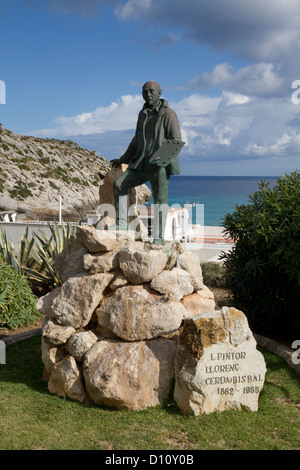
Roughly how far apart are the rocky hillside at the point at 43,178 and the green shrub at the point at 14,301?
97.6ft

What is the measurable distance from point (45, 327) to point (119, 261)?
1145mm

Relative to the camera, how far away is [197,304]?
17.5 ft

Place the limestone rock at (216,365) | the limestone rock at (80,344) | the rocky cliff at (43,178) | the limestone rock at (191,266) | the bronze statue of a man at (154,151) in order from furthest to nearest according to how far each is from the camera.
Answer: the rocky cliff at (43,178) < the bronze statue of a man at (154,151) < the limestone rock at (191,266) < the limestone rock at (80,344) < the limestone rock at (216,365)

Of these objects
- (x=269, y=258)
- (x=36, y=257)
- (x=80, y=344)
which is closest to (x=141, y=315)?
(x=80, y=344)

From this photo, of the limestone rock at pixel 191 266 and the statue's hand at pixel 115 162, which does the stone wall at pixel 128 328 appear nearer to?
the limestone rock at pixel 191 266

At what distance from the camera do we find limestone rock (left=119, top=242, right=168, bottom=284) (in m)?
4.83

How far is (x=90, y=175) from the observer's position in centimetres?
5541

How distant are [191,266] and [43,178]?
4379cm

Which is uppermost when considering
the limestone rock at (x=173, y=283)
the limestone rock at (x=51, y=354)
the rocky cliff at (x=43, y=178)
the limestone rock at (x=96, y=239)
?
the rocky cliff at (x=43, y=178)

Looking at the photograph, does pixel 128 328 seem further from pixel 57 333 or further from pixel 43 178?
pixel 43 178

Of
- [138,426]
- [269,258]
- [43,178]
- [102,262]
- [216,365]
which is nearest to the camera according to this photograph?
[138,426]

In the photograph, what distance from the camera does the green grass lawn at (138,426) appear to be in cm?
397

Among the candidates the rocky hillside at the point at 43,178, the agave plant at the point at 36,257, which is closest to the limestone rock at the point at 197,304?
the agave plant at the point at 36,257

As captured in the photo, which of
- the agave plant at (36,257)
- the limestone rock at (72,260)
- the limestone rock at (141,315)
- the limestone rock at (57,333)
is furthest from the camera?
the agave plant at (36,257)
